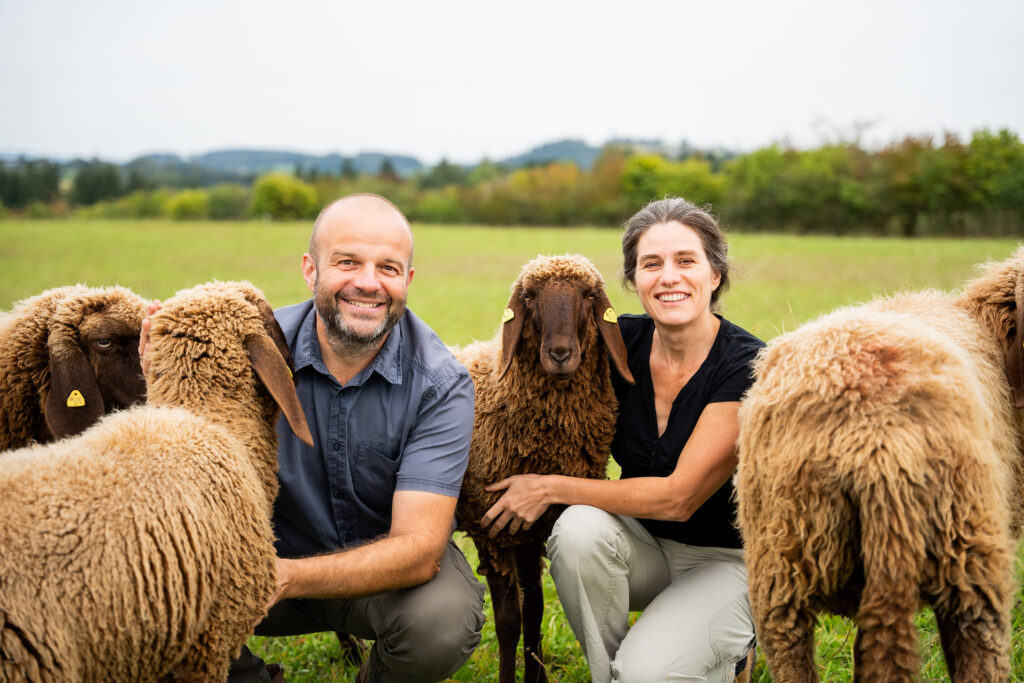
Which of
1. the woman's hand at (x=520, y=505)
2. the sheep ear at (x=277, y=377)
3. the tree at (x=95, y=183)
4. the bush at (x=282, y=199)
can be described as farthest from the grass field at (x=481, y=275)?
the bush at (x=282, y=199)

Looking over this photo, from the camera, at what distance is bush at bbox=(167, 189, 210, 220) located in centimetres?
6862

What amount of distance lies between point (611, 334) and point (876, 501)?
174 centimetres

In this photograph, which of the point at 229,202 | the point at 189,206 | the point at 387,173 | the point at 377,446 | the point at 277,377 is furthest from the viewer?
the point at 387,173

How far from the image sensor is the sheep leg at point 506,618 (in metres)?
3.67

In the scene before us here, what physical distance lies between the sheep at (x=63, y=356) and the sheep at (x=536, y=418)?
66.5 inches

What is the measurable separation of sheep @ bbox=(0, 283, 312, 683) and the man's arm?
0.15 m

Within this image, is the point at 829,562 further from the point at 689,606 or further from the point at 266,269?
the point at 266,269

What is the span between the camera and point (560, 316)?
3.80 m

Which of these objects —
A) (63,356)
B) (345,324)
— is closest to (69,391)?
(63,356)

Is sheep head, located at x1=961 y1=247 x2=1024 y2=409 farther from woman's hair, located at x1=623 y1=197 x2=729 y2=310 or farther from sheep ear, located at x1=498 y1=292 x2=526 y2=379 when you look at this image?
sheep ear, located at x1=498 y1=292 x2=526 y2=379

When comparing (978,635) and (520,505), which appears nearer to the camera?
(978,635)

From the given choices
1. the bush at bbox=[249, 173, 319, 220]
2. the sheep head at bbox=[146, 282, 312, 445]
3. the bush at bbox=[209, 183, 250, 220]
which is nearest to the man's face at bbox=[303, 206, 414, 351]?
the sheep head at bbox=[146, 282, 312, 445]

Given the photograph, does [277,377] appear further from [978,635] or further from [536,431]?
[978,635]

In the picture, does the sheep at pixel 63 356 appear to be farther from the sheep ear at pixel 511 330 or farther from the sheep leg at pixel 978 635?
the sheep leg at pixel 978 635
